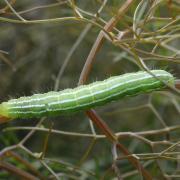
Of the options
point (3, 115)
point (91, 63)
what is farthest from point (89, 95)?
point (3, 115)

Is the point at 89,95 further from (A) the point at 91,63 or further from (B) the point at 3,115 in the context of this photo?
(B) the point at 3,115

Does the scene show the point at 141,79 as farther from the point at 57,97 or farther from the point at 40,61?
the point at 40,61

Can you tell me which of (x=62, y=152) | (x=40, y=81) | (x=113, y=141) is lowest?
(x=113, y=141)

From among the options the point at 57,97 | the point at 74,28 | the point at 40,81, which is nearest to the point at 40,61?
the point at 40,81

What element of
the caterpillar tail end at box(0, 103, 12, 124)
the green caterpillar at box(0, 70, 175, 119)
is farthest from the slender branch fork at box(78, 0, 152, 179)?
the caterpillar tail end at box(0, 103, 12, 124)

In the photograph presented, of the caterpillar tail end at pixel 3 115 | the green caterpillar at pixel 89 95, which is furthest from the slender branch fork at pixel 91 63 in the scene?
the caterpillar tail end at pixel 3 115

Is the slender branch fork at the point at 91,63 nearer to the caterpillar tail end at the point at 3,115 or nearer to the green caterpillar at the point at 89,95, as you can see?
the green caterpillar at the point at 89,95

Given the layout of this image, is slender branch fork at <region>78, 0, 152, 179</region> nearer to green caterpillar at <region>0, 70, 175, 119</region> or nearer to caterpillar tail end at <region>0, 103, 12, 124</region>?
green caterpillar at <region>0, 70, 175, 119</region>

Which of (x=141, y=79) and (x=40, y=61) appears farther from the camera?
(x=40, y=61)
